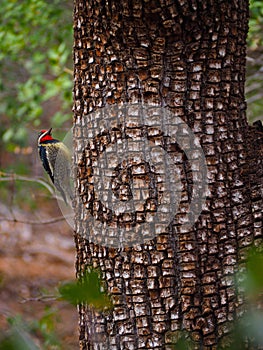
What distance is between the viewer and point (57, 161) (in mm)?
2955

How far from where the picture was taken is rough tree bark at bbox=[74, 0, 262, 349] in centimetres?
170

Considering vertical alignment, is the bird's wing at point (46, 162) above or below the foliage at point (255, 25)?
below

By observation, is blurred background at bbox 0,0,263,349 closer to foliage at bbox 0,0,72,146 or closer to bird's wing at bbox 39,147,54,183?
foliage at bbox 0,0,72,146

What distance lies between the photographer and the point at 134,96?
1.74m

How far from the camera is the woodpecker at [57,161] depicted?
8.88 ft

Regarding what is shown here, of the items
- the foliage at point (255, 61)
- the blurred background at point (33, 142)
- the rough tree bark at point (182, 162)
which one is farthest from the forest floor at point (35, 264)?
the rough tree bark at point (182, 162)

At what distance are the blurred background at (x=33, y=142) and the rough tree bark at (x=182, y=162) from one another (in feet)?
1.21

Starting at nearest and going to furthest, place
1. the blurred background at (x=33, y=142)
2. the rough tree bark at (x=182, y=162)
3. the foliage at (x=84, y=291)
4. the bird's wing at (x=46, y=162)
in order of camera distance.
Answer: the foliage at (x=84, y=291)
the rough tree bark at (x=182, y=162)
the bird's wing at (x=46, y=162)
the blurred background at (x=33, y=142)

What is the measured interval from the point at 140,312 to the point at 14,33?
3.02 meters

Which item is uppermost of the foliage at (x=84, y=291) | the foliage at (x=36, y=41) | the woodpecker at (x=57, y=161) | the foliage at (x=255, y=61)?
the foliage at (x=36, y=41)

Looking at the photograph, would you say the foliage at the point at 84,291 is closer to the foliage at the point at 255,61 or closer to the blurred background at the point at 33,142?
the blurred background at the point at 33,142

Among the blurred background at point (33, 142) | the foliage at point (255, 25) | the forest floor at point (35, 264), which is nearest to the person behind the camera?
the foliage at point (255, 25)

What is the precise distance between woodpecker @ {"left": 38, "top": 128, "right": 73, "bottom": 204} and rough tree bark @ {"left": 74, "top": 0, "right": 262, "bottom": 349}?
0.92 m

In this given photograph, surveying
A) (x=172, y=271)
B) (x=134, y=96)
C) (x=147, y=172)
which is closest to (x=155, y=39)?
(x=134, y=96)
